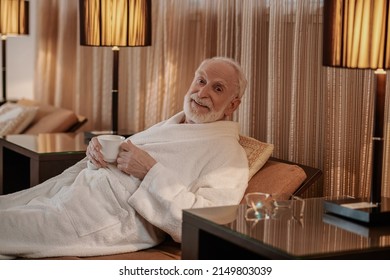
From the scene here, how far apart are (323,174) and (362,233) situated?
911 mm

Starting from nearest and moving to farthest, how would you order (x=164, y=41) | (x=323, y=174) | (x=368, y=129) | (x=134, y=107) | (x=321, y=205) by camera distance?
(x=321, y=205), (x=368, y=129), (x=323, y=174), (x=164, y=41), (x=134, y=107)

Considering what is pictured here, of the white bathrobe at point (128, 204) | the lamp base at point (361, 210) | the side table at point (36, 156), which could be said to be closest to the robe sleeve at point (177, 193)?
the white bathrobe at point (128, 204)

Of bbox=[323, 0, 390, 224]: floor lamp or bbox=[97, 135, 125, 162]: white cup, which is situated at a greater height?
bbox=[323, 0, 390, 224]: floor lamp

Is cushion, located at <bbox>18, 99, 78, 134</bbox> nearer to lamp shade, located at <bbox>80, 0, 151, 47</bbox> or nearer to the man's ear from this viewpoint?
lamp shade, located at <bbox>80, 0, 151, 47</bbox>

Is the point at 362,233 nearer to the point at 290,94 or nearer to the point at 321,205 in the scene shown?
the point at 321,205

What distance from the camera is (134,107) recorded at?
4.17 metres

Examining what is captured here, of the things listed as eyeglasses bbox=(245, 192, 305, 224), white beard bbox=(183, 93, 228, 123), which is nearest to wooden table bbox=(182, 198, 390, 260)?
eyeglasses bbox=(245, 192, 305, 224)

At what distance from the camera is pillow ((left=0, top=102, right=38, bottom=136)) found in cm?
426

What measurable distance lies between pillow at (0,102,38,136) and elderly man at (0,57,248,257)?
4.98 ft

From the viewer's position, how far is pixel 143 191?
2.51 m

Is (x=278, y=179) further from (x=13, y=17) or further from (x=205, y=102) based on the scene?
(x=13, y=17)

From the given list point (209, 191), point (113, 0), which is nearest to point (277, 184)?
point (209, 191)

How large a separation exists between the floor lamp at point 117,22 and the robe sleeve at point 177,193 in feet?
3.52

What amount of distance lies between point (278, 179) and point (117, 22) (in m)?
1.22
